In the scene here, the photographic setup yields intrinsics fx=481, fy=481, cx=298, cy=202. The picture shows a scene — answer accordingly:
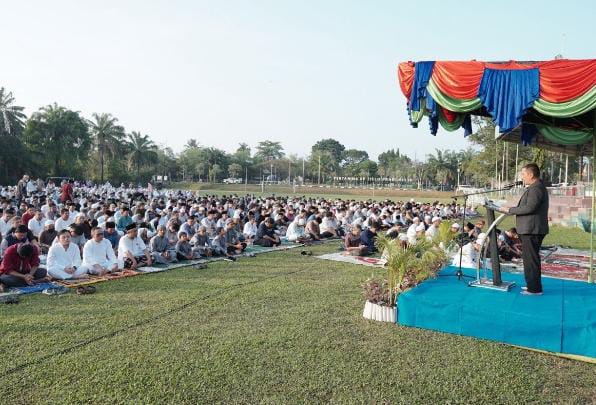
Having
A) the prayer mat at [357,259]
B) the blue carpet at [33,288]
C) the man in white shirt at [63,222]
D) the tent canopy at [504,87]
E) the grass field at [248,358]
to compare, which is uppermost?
the tent canopy at [504,87]

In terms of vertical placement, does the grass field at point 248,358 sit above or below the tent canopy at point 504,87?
below

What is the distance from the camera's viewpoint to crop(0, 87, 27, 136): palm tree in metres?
40.1

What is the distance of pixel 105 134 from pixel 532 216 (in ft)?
165

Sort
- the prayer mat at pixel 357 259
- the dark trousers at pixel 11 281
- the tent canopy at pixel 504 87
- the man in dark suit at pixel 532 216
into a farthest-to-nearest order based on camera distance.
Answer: the prayer mat at pixel 357 259
the dark trousers at pixel 11 281
the man in dark suit at pixel 532 216
the tent canopy at pixel 504 87

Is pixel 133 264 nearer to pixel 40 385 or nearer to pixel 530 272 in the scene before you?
pixel 40 385

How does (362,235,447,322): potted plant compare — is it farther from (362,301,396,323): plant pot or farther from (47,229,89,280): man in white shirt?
(47,229,89,280): man in white shirt


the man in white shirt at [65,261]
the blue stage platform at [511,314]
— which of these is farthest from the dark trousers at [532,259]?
the man in white shirt at [65,261]

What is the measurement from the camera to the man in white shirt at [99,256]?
27.3 feet

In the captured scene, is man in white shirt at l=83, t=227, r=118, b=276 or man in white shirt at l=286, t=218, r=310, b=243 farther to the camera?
man in white shirt at l=286, t=218, r=310, b=243

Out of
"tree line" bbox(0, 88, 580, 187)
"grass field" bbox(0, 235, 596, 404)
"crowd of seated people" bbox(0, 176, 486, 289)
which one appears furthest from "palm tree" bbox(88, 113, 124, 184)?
"grass field" bbox(0, 235, 596, 404)

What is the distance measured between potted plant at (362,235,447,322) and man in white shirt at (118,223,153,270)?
4.86 meters

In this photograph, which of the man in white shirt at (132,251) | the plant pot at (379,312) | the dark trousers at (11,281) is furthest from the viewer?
the man in white shirt at (132,251)

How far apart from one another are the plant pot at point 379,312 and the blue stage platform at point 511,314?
0.10 m

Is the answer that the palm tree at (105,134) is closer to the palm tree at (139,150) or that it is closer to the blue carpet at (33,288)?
the palm tree at (139,150)
